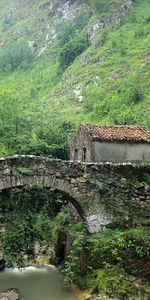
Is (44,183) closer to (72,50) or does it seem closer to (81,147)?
(81,147)

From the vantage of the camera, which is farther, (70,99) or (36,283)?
(70,99)

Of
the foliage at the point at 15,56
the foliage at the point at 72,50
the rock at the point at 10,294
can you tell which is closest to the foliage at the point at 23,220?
the rock at the point at 10,294

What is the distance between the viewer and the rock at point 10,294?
14.2 meters

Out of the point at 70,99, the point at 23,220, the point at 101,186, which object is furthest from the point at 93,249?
the point at 70,99

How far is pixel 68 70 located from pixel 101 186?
157 feet

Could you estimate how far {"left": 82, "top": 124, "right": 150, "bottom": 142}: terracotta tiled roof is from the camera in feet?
71.5

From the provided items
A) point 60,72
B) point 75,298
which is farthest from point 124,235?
point 60,72

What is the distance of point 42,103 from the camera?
57625 millimetres

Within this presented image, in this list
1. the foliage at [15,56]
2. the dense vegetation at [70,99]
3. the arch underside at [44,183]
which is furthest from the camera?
the foliage at [15,56]

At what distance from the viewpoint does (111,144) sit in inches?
863

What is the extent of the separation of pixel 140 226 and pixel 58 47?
207 ft

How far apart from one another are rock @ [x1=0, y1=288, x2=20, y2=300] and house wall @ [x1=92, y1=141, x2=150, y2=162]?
7.90 m

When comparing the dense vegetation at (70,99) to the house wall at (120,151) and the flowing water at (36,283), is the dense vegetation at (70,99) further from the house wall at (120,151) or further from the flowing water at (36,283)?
the house wall at (120,151)

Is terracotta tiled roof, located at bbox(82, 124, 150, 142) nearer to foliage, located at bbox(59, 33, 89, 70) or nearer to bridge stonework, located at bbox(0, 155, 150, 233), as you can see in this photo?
bridge stonework, located at bbox(0, 155, 150, 233)
